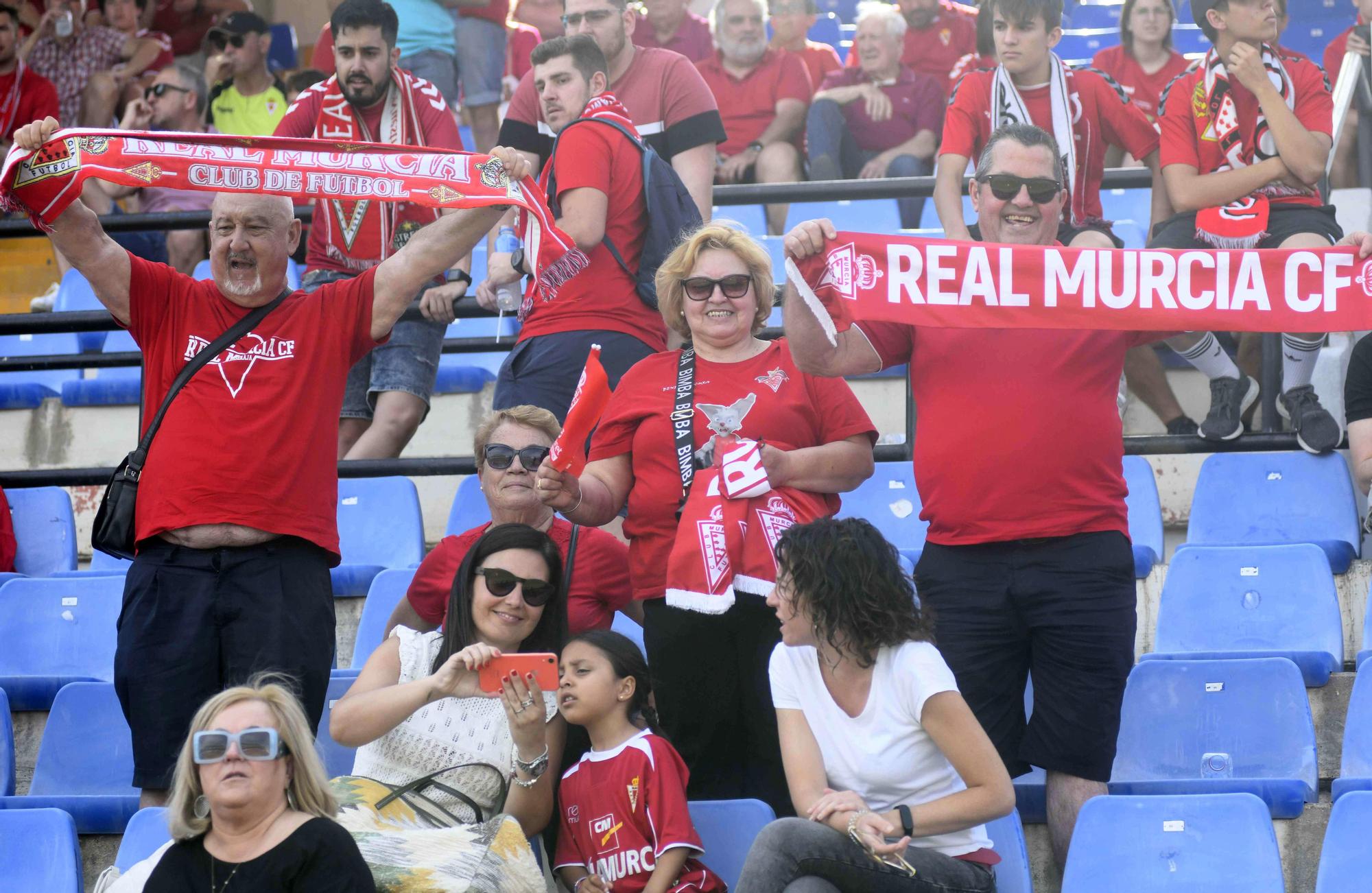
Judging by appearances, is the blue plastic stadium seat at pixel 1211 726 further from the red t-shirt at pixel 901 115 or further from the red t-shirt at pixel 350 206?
the red t-shirt at pixel 901 115

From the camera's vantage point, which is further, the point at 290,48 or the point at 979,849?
the point at 290,48

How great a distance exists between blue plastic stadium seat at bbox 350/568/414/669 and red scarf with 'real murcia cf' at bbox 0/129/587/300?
43.0 inches

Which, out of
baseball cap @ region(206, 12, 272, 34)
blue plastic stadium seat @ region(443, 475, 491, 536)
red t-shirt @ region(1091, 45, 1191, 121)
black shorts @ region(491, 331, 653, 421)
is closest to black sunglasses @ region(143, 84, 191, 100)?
baseball cap @ region(206, 12, 272, 34)

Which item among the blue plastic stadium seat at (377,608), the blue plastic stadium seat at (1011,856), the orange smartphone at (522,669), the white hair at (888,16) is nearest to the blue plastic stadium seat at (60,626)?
the blue plastic stadium seat at (377,608)

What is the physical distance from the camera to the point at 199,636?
13.0 ft

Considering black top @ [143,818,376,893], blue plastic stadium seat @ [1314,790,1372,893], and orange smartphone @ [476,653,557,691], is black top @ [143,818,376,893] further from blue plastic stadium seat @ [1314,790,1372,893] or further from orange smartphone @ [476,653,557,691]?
blue plastic stadium seat @ [1314,790,1372,893]

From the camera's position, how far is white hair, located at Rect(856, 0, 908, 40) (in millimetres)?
8070

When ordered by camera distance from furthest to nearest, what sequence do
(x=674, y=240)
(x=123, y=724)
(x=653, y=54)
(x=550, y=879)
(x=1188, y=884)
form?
(x=653, y=54) → (x=674, y=240) → (x=123, y=724) → (x=550, y=879) → (x=1188, y=884)

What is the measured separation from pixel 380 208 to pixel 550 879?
2774 mm

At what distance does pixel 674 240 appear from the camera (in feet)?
16.3

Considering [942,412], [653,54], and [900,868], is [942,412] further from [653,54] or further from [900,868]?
[653,54]

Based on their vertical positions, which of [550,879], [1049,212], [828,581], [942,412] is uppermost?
[1049,212]

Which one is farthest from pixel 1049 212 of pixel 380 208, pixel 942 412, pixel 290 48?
pixel 290 48

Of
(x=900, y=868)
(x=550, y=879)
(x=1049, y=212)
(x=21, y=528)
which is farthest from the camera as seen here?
(x=21, y=528)
